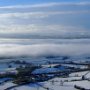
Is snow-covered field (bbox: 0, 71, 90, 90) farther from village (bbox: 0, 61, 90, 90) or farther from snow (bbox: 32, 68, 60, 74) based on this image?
snow (bbox: 32, 68, 60, 74)

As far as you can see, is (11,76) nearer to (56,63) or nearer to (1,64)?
(1,64)

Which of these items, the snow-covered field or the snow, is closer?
the snow-covered field

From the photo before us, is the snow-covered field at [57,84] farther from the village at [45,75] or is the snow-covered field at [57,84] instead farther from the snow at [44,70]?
the snow at [44,70]

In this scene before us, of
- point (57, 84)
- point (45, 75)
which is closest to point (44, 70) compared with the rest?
point (45, 75)

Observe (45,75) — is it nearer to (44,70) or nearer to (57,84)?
(44,70)

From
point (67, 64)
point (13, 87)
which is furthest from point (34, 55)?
point (13, 87)

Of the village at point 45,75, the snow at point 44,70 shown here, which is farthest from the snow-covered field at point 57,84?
the snow at point 44,70

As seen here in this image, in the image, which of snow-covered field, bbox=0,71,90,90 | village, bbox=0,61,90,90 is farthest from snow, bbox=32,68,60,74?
snow-covered field, bbox=0,71,90,90

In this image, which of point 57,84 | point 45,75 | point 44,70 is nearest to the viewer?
point 57,84
